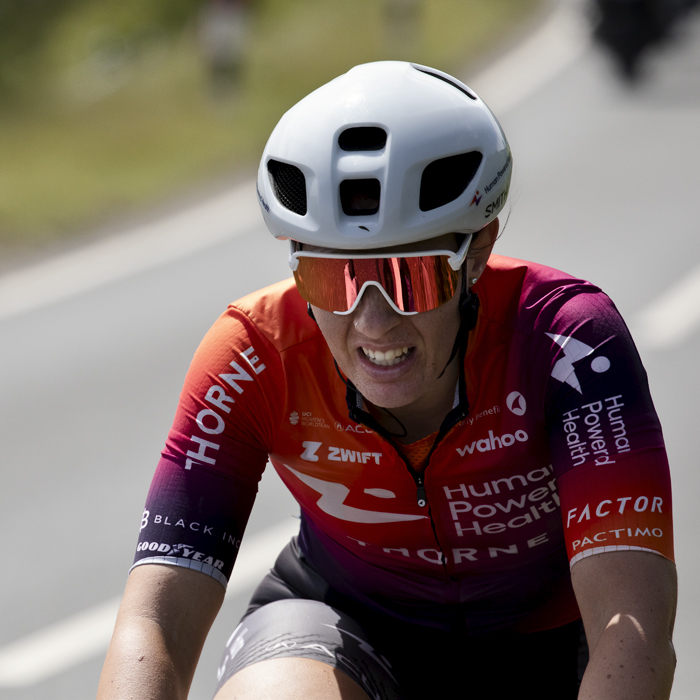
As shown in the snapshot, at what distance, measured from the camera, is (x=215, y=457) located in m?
2.46

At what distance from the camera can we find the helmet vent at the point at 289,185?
7.91 feet

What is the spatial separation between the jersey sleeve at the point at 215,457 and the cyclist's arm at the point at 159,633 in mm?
41

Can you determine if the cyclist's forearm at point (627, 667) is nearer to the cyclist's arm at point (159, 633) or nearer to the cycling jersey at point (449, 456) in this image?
the cycling jersey at point (449, 456)

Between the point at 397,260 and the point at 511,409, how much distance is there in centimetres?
52

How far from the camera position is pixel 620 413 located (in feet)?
7.52

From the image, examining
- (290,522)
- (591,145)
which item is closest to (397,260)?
(290,522)

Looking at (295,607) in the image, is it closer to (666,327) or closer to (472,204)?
(472,204)

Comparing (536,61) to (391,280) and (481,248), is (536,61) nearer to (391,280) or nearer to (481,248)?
(481,248)

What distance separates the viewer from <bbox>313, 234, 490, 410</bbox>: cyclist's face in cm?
230

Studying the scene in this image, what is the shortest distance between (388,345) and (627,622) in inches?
30.8

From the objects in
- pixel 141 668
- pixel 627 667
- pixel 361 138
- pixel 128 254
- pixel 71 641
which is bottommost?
pixel 71 641

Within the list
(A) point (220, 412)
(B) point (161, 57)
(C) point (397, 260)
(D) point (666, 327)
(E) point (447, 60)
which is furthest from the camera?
(B) point (161, 57)

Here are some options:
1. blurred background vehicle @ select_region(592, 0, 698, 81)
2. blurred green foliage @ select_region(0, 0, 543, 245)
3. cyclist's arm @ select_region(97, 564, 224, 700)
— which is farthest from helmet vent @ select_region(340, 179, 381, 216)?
blurred background vehicle @ select_region(592, 0, 698, 81)

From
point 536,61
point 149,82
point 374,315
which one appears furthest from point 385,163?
point 149,82
